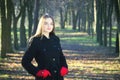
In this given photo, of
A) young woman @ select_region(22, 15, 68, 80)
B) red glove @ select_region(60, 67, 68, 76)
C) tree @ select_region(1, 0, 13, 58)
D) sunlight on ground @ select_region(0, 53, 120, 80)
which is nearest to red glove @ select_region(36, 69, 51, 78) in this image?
young woman @ select_region(22, 15, 68, 80)

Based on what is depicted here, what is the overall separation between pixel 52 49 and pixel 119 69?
43.4 feet

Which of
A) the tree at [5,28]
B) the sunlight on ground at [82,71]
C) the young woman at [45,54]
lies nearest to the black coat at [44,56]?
the young woman at [45,54]

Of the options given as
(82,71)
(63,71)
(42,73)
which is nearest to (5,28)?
(82,71)

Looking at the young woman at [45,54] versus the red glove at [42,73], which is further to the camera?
the young woman at [45,54]

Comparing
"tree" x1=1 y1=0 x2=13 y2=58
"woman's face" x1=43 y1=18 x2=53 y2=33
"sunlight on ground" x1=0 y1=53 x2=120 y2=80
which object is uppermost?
"woman's face" x1=43 y1=18 x2=53 y2=33

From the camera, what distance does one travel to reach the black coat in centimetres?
625

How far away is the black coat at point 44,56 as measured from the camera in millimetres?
6254

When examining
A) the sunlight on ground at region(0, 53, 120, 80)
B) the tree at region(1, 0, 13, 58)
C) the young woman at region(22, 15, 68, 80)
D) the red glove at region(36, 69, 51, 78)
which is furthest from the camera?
the tree at region(1, 0, 13, 58)

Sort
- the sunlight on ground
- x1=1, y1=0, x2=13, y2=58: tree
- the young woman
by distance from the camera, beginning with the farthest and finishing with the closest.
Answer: x1=1, y1=0, x2=13, y2=58: tree < the sunlight on ground < the young woman

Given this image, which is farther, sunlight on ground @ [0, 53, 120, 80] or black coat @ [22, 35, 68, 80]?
sunlight on ground @ [0, 53, 120, 80]

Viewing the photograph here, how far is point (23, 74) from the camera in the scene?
17062 mm

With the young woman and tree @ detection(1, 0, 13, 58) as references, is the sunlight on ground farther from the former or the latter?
the young woman

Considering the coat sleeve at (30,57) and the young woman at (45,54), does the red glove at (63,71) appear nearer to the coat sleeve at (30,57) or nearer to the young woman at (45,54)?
the young woman at (45,54)

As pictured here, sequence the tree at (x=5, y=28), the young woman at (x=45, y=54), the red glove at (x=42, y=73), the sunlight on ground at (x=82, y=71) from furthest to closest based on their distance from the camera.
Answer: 1. the tree at (x=5, y=28)
2. the sunlight on ground at (x=82, y=71)
3. the young woman at (x=45, y=54)
4. the red glove at (x=42, y=73)
